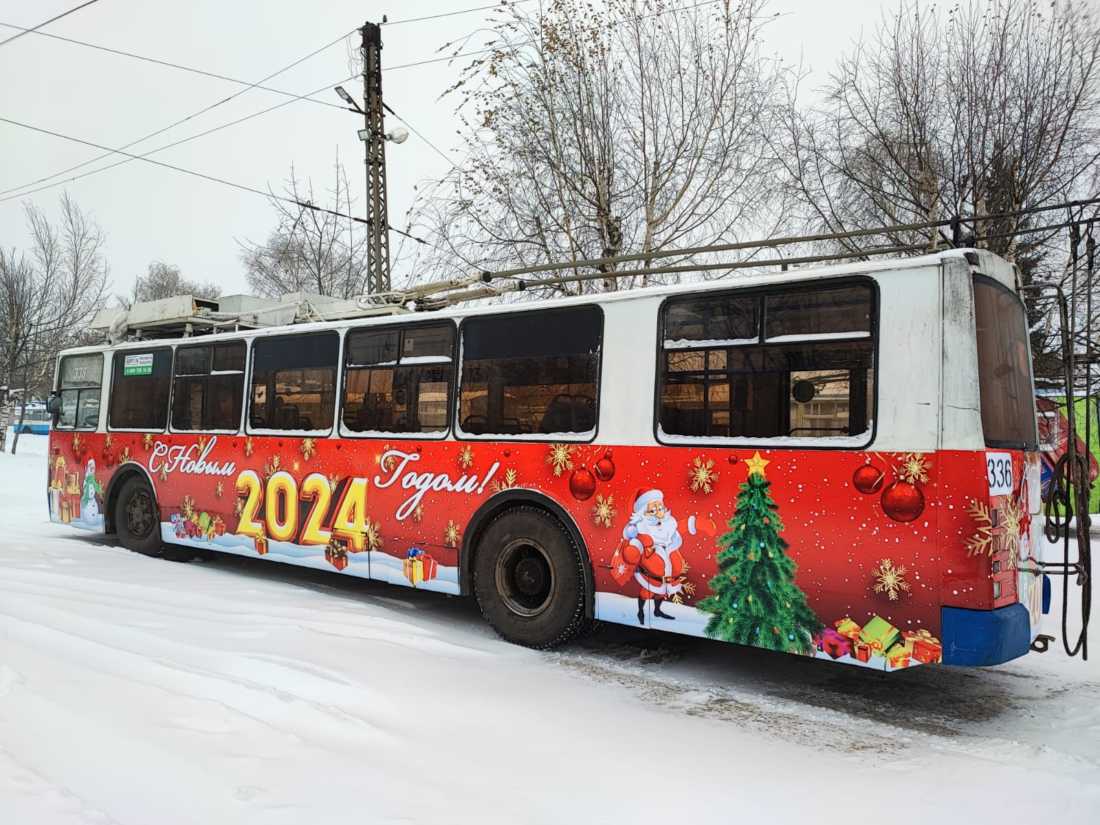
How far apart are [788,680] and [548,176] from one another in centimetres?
1114

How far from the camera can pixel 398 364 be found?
7.88m

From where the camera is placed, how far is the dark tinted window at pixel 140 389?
1034 cm

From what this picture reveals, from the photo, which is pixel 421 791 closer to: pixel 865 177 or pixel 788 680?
pixel 788 680

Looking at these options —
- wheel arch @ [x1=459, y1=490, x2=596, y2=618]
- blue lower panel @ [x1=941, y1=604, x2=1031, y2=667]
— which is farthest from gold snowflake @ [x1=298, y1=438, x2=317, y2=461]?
blue lower panel @ [x1=941, y1=604, x2=1031, y2=667]

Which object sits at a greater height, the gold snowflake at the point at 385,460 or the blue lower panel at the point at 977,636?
the gold snowflake at the point at 385,460

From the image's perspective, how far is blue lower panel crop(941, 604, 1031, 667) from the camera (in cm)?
475

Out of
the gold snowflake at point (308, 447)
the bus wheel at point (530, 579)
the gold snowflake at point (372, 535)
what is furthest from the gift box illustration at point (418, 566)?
the gold snowflake at point (308, 447)

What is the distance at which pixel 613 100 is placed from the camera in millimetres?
14828

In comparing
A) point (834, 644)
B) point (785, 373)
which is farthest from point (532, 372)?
point (834, 644)

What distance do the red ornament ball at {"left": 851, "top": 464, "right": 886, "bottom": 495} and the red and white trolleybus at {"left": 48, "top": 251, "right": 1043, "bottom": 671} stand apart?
0.05 feet

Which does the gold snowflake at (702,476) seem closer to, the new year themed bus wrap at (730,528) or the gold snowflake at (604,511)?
the new year themed bus wrap at (730,528)

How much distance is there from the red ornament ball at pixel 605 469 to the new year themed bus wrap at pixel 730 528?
17 millimetres

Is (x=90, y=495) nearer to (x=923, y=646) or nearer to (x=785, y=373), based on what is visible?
(x=785, y=373)

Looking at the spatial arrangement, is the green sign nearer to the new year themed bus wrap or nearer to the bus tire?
the bus tire
